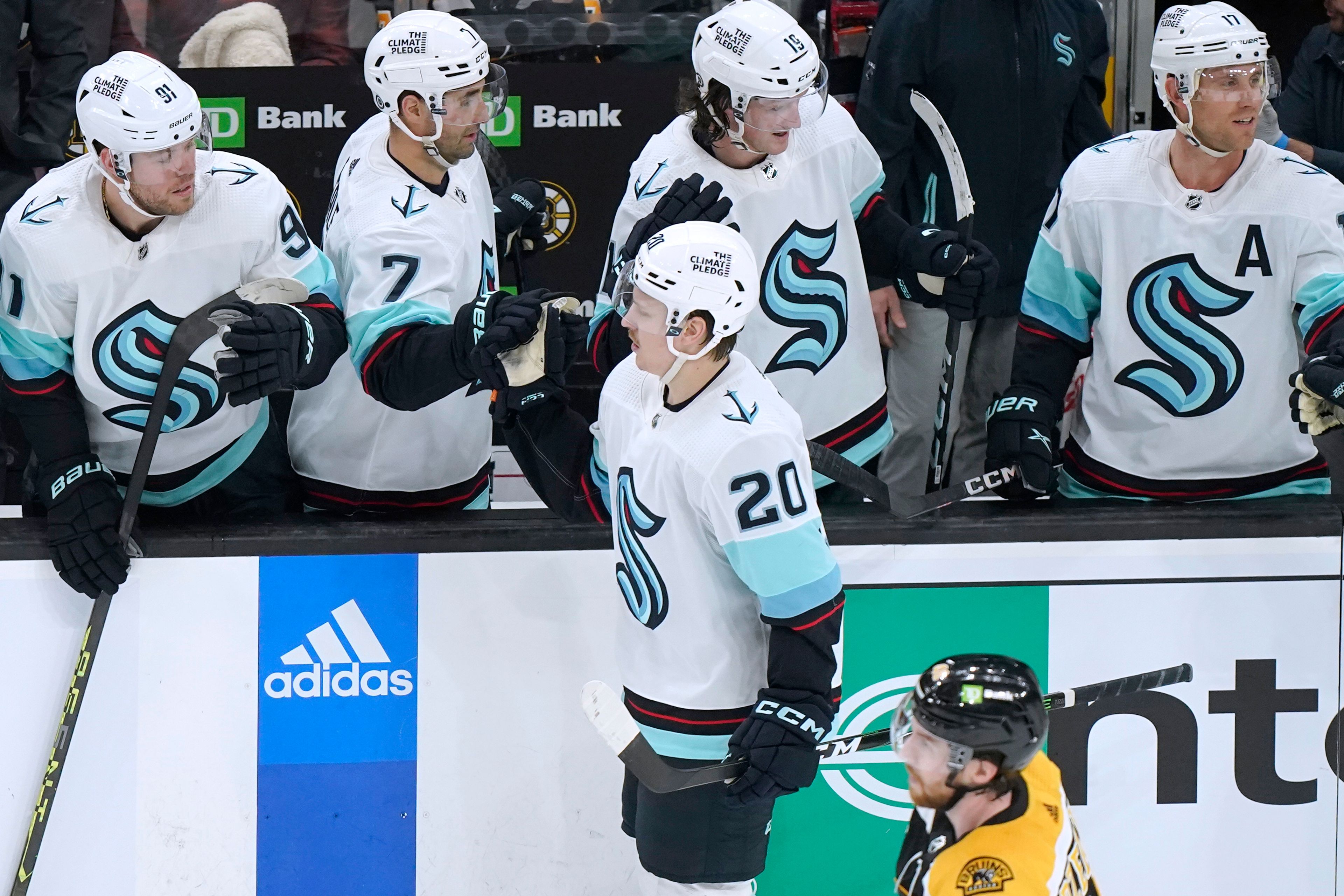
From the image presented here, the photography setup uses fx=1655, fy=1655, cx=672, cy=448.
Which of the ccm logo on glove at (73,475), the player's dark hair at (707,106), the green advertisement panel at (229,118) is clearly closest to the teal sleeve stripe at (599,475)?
the player's dark hair at (707,106)

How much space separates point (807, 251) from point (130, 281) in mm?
1330

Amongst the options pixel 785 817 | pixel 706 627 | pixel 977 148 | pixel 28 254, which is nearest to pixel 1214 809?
pixel 785 817

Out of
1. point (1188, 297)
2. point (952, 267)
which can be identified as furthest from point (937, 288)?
point (1188, 297)

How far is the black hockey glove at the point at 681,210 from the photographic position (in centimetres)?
316

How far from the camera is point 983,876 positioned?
6.59 feet

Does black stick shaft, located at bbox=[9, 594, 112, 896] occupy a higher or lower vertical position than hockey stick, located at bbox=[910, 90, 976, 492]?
lower

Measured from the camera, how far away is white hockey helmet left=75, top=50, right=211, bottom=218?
9.77 ft

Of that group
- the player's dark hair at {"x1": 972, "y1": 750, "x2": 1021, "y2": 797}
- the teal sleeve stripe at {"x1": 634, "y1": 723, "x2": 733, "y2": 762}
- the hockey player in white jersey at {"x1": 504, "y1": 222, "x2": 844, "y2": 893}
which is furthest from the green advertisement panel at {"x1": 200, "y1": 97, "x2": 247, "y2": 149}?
the player's dark hair at {"x1": 972, "y1": 750, "x2": 1021, "y2": 797}

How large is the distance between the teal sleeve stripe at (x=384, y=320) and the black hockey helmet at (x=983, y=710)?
1.35 m

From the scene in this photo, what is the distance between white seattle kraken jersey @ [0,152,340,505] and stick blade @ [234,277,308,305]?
0.10 metres

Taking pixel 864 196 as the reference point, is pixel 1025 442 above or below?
below

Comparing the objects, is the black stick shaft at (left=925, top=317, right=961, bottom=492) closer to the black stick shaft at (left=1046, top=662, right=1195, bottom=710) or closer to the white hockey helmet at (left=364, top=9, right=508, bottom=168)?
the black stick shaft at (left=1046, top=662, right=1195, bottom=710)

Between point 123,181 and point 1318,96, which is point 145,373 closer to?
point 123,181

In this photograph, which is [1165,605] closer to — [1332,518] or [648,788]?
[1332,518]
